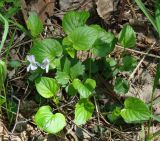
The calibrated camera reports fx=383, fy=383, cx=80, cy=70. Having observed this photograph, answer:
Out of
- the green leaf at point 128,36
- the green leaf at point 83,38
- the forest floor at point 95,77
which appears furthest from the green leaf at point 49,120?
the green leaf at point 128,36

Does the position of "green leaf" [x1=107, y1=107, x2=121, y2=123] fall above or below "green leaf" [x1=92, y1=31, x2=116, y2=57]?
below

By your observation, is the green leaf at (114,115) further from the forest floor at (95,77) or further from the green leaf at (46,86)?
the green leaf at (46,86)

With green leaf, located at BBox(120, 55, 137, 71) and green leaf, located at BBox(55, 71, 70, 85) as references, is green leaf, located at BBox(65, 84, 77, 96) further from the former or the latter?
green leaf, located at BBox(120, 55, 137, 71)

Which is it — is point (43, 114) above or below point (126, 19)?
below

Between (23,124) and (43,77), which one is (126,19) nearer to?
(43,77)

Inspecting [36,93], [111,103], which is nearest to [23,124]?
[36,93]

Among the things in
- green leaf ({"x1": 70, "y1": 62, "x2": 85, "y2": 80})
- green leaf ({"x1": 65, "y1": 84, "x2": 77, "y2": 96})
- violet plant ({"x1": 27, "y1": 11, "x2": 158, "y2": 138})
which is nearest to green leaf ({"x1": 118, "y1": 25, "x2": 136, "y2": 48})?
violet plant ({"x1": 27, "y1": 11, "x2": 158, "y2": 138})

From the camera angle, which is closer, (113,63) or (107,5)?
(113,63)
